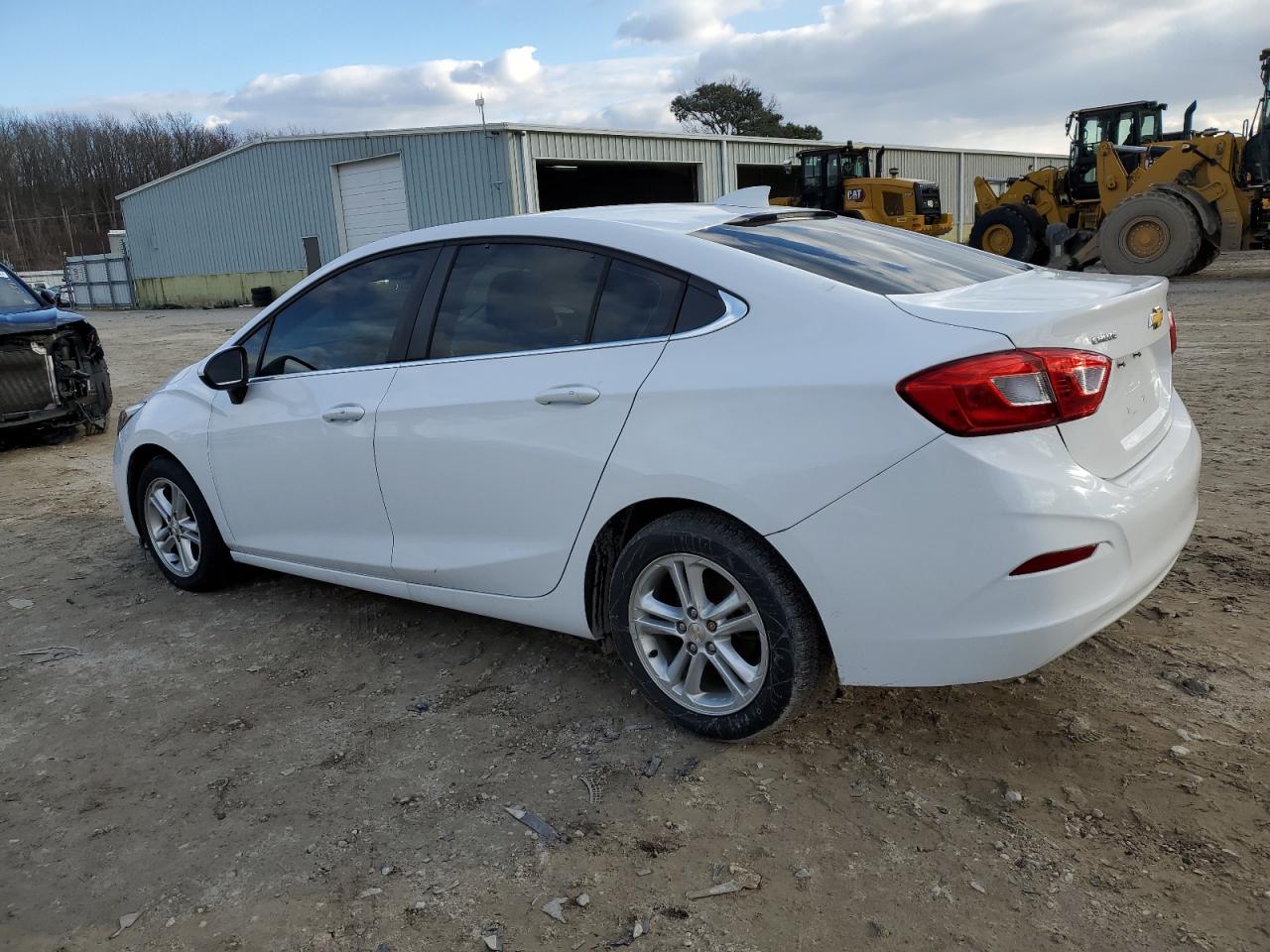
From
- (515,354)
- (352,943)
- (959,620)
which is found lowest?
(352,943)

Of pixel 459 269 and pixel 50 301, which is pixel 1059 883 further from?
pixel 50 301

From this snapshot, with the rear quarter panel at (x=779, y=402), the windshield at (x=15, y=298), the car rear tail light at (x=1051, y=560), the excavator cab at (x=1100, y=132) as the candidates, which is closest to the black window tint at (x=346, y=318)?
the rear quarter panel at (x=779, y=402)

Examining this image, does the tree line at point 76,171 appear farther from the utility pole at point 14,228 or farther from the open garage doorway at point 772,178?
the open garage doorway at point 772,178

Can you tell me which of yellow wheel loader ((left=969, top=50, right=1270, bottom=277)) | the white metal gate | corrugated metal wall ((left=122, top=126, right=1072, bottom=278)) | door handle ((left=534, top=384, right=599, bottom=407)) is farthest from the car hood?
the white metal gate

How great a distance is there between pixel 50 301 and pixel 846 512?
925 cm

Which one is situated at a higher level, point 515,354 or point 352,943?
point 515,354

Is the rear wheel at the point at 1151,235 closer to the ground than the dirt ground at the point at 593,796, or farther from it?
farther from it

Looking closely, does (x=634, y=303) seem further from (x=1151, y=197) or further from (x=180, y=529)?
(x=1151, y=197)

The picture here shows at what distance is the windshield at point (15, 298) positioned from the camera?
8781 mm

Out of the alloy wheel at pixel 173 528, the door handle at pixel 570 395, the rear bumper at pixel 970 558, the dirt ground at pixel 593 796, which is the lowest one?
the dirt ground at pixel 593 796

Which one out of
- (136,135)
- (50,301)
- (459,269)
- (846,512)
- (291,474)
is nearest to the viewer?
(846,512)

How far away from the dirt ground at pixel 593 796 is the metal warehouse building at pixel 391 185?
20953 mm

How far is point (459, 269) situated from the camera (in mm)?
3508

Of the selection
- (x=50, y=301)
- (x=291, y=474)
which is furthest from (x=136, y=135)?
(x=291, y=474)
